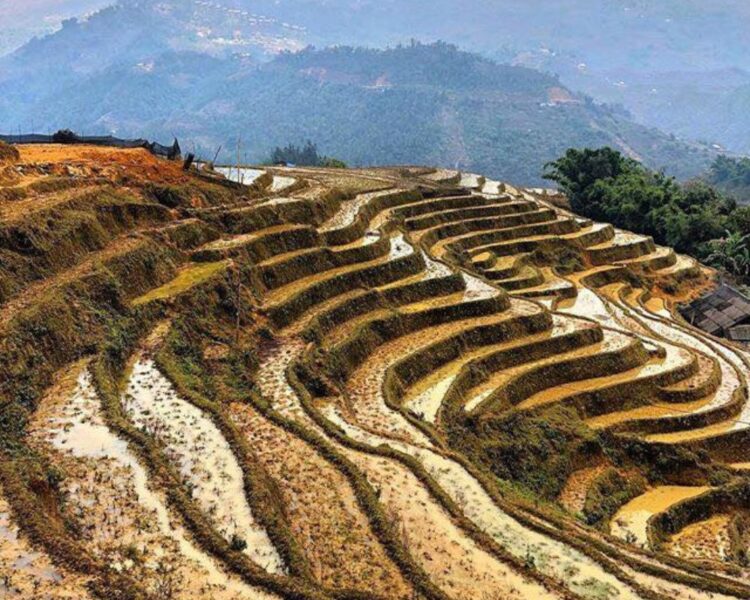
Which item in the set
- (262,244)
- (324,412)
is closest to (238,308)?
(324,412)

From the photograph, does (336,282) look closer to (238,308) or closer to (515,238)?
(238,308)

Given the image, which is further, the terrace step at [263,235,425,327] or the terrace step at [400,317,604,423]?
the terrace step at [263,235,425,327]

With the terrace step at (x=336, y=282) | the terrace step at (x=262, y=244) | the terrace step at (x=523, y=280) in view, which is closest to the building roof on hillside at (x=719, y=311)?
the terrace step at (x=523, y=280)

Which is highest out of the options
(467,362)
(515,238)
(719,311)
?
(515,238)

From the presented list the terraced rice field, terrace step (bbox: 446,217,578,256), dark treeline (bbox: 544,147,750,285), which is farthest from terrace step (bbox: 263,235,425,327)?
dark treeline (bbox: 544,147,750,285)

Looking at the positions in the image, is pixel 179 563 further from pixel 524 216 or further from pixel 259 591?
pixel 524 216

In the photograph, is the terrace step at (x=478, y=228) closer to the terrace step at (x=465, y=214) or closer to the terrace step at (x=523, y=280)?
the terrace step at (x=465, y=214)

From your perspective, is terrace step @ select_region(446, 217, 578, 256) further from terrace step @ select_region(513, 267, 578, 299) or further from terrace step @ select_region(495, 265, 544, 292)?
terrace step @ select_region(513, 267, 578, 299)
